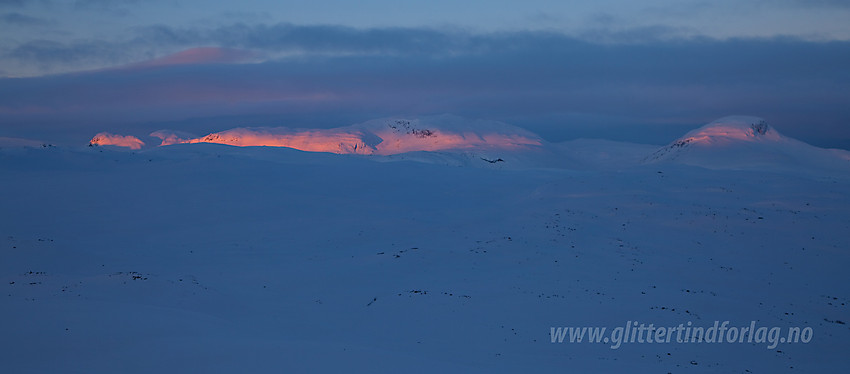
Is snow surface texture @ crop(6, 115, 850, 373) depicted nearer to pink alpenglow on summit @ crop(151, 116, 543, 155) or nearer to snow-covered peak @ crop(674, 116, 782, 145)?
snow-covered peak @ crop(674, 116, 782, 145)

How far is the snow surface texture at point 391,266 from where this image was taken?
14.9 metres

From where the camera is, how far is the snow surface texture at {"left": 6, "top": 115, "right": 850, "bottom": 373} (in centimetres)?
1487

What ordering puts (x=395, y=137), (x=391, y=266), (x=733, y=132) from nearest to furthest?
1. (x=391, y=266)
2. (x=733, y=132)
3. (x=395, y=137)

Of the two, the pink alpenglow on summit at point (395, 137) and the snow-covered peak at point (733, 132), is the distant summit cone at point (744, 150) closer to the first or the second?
the snow-covered peak at point (733, 132)

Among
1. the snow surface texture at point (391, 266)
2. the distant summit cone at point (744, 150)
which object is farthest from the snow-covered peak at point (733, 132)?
the snow surface texture at point (391, 266)

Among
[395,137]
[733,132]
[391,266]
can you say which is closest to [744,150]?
[733,132]

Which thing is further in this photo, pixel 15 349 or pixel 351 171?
pixel 351 171

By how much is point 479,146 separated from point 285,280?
135260 millimetres

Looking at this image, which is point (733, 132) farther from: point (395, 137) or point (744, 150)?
point (395, 137)

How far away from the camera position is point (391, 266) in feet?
81.4

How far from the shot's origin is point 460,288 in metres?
21.9

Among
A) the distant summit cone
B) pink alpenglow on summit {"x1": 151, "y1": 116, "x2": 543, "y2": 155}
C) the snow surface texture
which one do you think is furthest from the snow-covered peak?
the snow surface texture

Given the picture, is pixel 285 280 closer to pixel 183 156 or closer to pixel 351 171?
pixel 351 171

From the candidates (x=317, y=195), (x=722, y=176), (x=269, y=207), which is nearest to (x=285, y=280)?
(x=269, y=207)
